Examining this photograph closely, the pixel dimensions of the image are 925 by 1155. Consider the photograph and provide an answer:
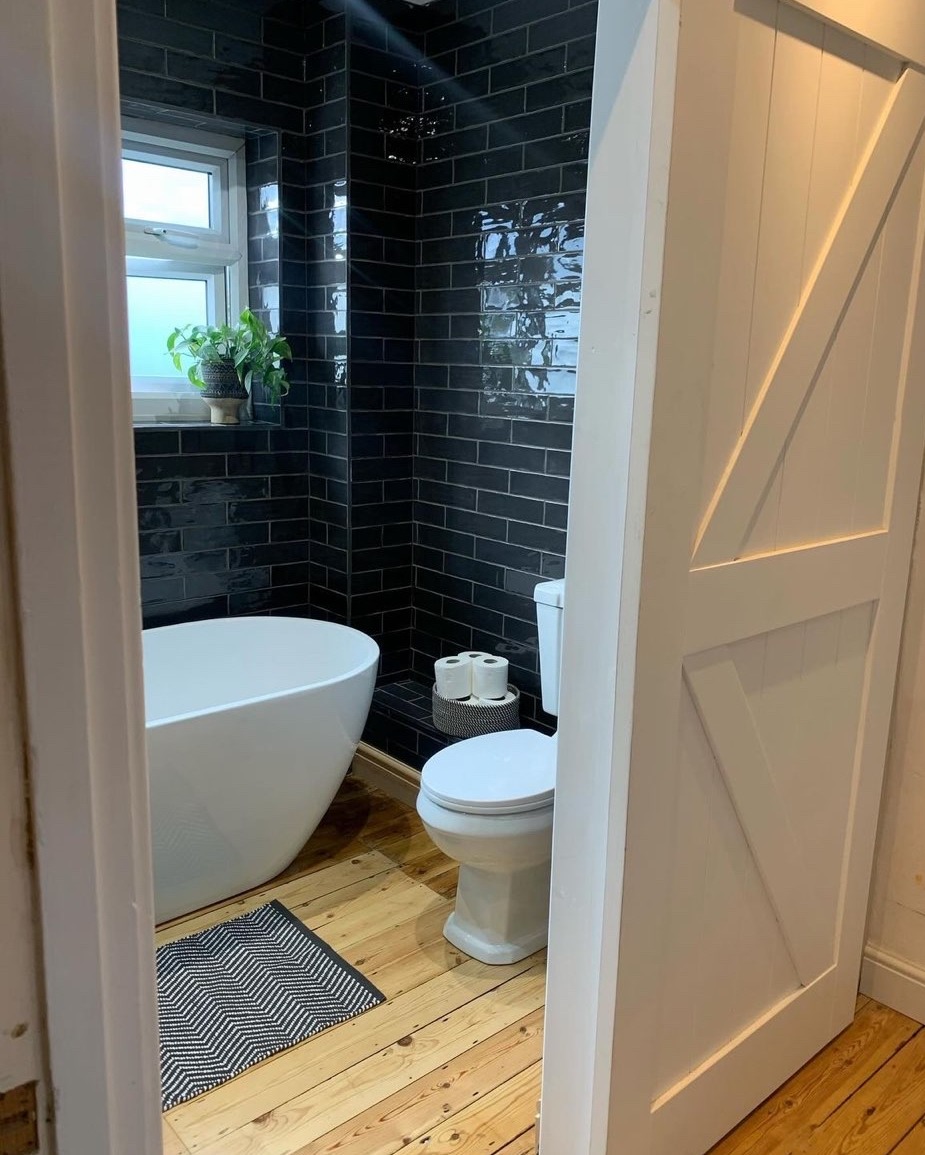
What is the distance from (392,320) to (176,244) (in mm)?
781

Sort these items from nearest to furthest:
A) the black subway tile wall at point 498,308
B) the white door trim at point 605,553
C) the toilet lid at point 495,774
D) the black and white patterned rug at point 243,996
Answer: the white door trim at point 605,553 → the black and white patterned rug at point 243,996 → the toilet lid at point 495,774 → the black subway tile wall at point 498,308

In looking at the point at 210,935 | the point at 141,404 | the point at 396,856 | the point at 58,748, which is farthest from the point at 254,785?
the point at 58,748

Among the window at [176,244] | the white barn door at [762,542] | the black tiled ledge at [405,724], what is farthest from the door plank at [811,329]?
the window at [176,244]

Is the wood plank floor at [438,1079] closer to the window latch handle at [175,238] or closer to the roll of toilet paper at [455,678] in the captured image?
the roll of toilet paper at [455,678]

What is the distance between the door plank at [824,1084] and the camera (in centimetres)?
196

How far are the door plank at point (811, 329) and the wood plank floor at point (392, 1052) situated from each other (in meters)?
1.29

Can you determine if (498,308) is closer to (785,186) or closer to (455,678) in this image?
(455,678)

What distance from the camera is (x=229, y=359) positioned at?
10.8 ft

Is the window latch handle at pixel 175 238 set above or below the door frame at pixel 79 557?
above

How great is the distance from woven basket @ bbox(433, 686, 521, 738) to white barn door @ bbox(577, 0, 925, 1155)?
1.21 m

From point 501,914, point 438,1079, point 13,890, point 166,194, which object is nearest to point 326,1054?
point 438,1079

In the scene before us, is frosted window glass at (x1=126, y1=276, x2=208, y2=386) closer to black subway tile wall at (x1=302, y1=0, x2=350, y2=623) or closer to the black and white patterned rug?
black subway tile wall at (x1=302, y1=0, x2=350, y2=623)

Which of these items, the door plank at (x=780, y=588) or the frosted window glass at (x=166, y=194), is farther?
the frosted window glass at (x=166, y=194)

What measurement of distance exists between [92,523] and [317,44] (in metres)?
3.10
